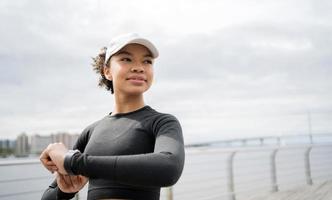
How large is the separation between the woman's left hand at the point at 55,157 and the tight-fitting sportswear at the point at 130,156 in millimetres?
34

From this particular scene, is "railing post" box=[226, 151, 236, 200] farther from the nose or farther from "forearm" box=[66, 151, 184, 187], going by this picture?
"forearm" box=[66, 151, 184, 187]

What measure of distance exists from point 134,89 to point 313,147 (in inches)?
296

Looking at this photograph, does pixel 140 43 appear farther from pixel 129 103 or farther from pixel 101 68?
pixel 101 68

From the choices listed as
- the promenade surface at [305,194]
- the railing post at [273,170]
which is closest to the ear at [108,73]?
the promenade surface at [305,194]

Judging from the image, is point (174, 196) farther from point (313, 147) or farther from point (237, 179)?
point (313, 147)

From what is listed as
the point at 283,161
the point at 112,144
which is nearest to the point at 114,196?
the point at 112,144

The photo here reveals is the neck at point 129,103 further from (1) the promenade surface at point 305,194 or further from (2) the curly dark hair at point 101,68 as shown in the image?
(1) the promenade surface at point 305,194

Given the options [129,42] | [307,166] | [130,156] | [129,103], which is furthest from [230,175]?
[130,156]

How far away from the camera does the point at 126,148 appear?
0.99 m

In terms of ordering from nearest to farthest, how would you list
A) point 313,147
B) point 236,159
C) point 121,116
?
1. point 121,116
2. point 236,159
3. point 313,147

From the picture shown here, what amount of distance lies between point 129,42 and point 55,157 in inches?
13.9

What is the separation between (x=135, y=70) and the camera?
1.05m

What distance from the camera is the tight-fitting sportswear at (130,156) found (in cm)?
82

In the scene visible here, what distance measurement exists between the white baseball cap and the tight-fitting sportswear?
172 millimetres
